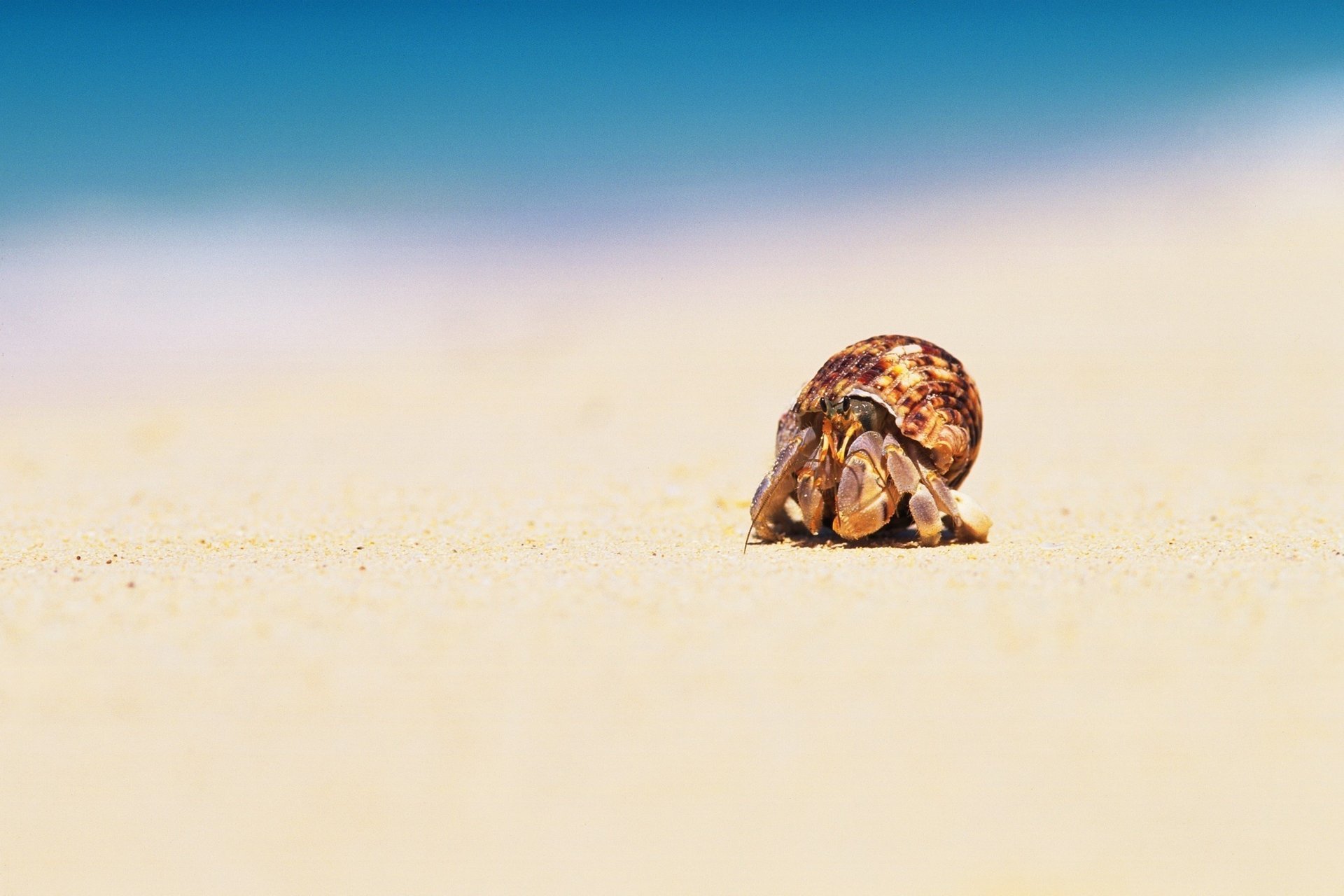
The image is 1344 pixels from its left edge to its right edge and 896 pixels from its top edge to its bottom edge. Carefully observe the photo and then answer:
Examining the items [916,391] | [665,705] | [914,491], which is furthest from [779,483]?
[665,705]

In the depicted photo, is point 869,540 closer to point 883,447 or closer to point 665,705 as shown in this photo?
point 883,447

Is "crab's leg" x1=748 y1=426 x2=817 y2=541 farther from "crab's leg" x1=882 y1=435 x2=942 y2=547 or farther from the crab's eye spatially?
"crab's leg" x1=882 y1=435 x2=942 y2=547

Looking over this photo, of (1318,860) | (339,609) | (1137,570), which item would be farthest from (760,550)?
(1318,860)

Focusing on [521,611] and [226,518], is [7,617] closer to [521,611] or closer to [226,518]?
[521,611]

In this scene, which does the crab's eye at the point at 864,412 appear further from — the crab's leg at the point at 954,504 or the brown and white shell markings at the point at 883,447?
the crab's leg at the point at 954,504

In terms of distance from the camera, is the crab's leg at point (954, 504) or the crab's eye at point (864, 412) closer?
the crab's leg at point (954, 504)

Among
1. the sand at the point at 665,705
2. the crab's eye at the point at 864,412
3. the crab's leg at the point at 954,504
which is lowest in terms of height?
the sand at the point at 665,705

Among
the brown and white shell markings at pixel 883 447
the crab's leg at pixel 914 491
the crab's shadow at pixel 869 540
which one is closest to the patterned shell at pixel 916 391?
the brown and white shell markings at pixel 883 447
